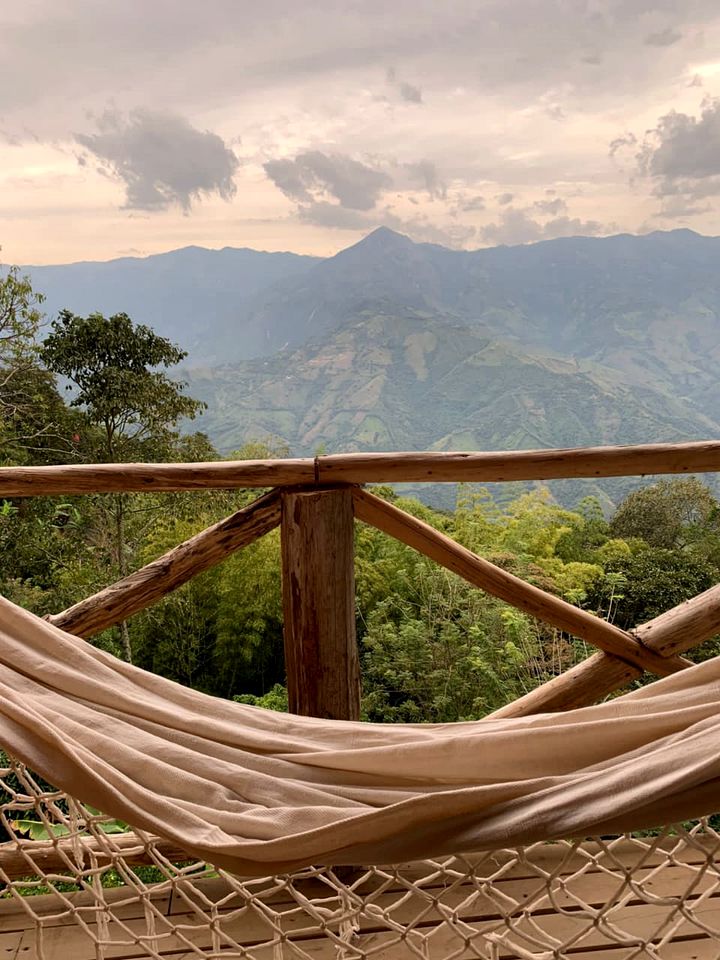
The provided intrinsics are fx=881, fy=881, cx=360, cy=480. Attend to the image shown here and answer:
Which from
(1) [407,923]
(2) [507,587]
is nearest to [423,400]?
(2) [507,587]

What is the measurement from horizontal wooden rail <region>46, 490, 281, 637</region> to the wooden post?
0.06 meters

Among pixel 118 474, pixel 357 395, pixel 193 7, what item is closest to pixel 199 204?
pixel 193 7

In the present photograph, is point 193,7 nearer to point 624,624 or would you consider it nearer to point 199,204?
point 199,204

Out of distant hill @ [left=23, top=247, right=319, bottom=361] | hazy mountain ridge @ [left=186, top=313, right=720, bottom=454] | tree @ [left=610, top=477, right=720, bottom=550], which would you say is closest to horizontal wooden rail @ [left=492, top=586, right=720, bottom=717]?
tree @ [left=610, top=477, right=720, bottom=550]

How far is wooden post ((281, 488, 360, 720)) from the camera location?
150 centimetres

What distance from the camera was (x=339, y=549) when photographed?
4.97ft

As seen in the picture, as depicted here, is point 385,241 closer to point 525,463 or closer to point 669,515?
point 669,515

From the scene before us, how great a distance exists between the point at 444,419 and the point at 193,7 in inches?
618

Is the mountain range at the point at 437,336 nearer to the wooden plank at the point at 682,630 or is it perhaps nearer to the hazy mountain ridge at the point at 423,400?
the hazy mountain ridge at the point at 423,400

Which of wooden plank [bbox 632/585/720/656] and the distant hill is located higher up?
the distant hill

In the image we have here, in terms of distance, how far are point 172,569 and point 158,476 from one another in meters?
0.17

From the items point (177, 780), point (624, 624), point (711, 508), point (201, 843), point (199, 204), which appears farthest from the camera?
point (199, 204)

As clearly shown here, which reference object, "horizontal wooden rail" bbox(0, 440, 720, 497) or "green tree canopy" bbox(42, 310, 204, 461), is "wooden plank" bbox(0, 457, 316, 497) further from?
"green tree canopy" bbox(42, 310, 204, 461)

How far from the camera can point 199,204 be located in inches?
1236
